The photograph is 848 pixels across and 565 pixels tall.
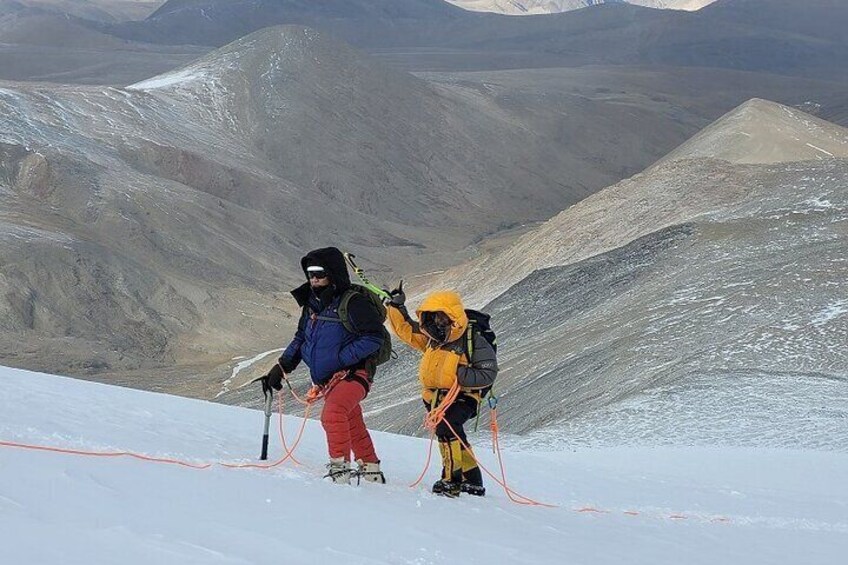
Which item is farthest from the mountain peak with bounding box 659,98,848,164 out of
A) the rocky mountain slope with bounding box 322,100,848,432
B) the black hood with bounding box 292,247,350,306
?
the black hood with bounding box 292,247,350,306

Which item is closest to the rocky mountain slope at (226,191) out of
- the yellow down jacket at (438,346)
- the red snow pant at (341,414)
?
the yellow down jacket at (438,346)

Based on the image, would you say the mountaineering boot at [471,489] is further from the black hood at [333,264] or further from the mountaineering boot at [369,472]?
the black hood at [333,264]

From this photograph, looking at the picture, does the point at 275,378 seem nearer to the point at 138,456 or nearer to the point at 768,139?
the point at 138,456

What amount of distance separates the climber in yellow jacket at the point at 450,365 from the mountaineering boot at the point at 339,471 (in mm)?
729

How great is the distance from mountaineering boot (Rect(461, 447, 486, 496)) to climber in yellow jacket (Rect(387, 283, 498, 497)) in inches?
0.5

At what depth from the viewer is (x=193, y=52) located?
152 m

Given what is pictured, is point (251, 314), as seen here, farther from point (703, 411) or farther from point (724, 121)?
point (703, 411)

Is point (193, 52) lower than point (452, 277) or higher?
higher

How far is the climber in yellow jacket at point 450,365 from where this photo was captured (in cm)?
759

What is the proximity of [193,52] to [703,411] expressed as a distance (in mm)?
143719

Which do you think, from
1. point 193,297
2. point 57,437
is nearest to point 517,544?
point 57,437

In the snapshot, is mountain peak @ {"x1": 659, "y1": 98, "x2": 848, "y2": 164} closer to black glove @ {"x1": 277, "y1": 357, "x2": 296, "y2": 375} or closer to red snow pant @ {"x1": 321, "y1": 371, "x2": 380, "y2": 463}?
black glove @ {"x1": 277, "y1": 357, "x2": 296, "y2": 375}

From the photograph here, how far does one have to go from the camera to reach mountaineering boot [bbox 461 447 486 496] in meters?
7.95

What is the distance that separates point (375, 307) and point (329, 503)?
139 centimetres
